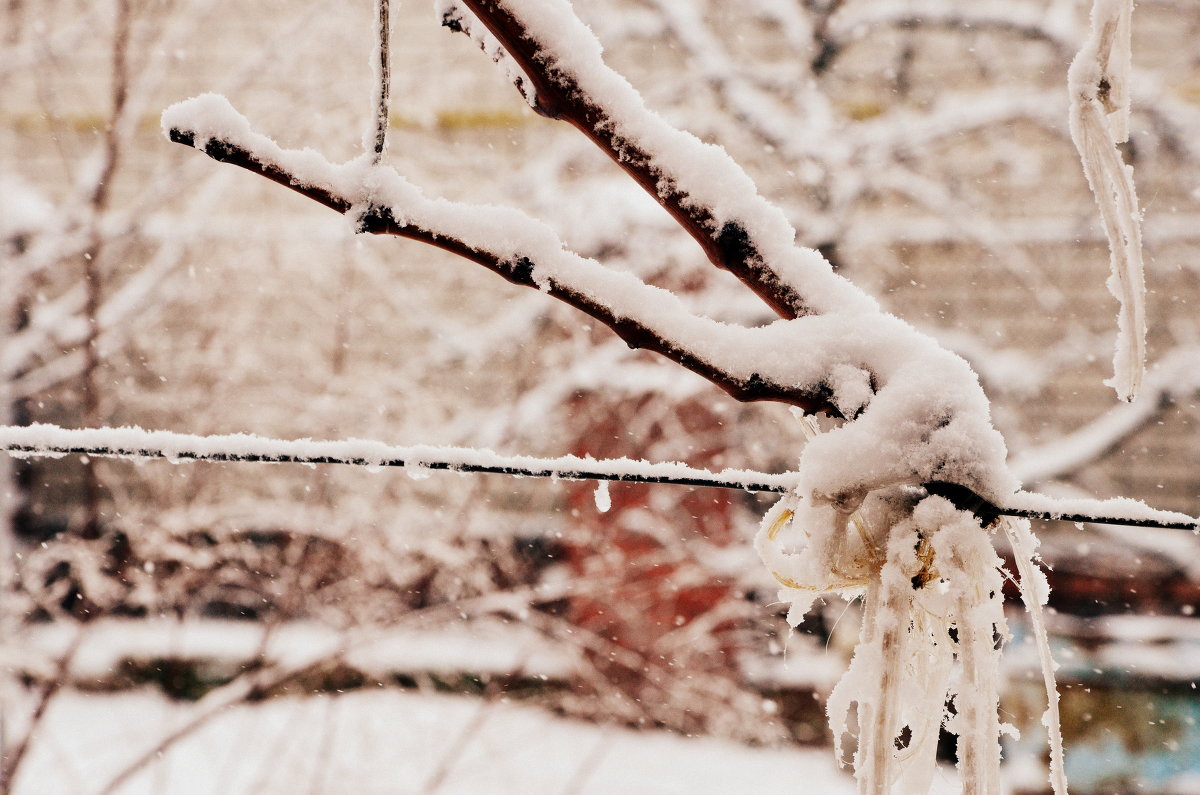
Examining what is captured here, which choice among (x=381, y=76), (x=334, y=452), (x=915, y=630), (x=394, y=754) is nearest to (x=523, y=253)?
(x=381, y=76)

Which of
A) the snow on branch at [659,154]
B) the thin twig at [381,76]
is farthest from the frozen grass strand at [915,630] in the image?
the thin twig at [381,76]

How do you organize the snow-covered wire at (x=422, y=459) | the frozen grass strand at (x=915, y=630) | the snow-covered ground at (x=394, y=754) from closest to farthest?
the frozen grass strand at (x=915, y=630), the snow-covered wire at (x=422, y=459), the snow-covered ground at (x=394, y=754)

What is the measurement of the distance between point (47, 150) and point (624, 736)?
14.5 feet

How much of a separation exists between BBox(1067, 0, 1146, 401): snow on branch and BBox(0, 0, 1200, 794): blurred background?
8.35ft

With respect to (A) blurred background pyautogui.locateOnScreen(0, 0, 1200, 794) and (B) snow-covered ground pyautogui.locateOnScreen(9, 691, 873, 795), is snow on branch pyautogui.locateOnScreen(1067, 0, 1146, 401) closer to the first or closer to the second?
(A) blurred background pyautogui.locateOnScreen(0, 0, 1200, 794)

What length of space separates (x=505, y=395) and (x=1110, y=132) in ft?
10.7

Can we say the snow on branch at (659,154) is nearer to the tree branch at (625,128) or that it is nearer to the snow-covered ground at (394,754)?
the tree branch at (625,128)

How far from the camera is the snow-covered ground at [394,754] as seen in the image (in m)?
2.72

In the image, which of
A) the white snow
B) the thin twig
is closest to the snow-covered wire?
the white snow

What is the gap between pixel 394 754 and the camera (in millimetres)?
3021

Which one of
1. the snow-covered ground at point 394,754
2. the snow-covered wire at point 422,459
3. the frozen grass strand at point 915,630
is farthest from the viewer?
the snow-covered ground at point 394,754

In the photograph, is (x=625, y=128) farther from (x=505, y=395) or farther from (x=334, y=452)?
(x=505, y=395)

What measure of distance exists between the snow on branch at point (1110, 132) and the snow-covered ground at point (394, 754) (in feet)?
8.75

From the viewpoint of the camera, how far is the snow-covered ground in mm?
2719
